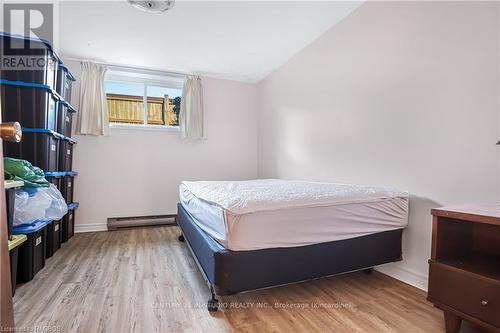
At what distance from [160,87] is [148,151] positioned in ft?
3.33

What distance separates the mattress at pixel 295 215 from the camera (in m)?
1.39

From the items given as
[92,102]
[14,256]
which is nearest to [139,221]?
[92,102]

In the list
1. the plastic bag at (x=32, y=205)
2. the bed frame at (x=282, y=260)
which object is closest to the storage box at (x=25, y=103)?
the plastic bag at (x=32, y=205)

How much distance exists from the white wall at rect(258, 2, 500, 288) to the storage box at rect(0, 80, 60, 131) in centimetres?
258

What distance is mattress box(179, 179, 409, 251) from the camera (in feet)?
4.57

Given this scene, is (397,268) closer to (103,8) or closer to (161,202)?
(161,202)

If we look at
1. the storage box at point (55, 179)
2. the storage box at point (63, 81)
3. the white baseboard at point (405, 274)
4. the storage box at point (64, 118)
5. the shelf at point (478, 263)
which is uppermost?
the storage box at point (63, 81)

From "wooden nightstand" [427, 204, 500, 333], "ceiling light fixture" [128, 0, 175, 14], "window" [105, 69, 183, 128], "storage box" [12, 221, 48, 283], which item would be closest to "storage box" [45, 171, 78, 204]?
"storage box" [12, 221, 48, 283]

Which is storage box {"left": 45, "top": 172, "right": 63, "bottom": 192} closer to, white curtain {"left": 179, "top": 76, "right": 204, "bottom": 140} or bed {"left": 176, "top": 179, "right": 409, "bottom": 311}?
bed {"left": 176, "top": 179, "right": 409, "bottom": 311}

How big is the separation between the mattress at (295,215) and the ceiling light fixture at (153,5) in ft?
5.43

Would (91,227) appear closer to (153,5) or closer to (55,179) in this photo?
(55,179)

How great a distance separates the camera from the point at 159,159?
12.2 ft

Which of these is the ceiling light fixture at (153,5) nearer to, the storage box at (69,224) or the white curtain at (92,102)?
the white curtain at (92,102)

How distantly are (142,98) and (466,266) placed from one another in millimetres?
3946
